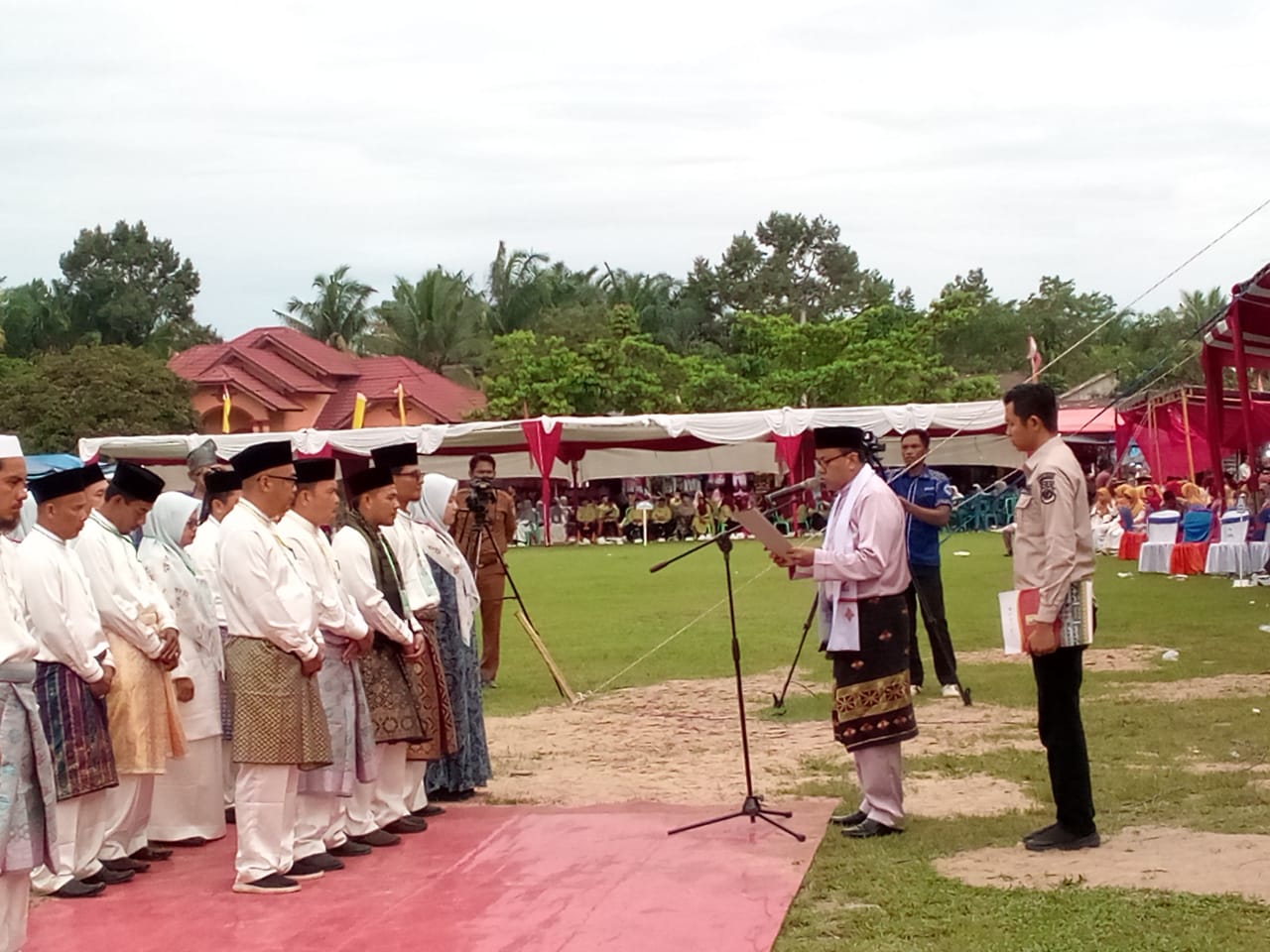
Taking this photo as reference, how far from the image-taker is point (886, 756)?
6.17m

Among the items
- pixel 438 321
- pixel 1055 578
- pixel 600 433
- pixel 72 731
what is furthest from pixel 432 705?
pixel 438 321

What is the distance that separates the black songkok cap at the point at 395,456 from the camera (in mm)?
6816

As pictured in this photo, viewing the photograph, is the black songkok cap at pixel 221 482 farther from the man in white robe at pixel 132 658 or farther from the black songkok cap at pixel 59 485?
the black songkok cap at pixel 59 485

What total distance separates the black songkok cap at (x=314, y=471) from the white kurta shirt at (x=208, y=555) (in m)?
0.92

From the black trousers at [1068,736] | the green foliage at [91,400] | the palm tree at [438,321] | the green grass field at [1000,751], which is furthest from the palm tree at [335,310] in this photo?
the black trousers at [1068,736]

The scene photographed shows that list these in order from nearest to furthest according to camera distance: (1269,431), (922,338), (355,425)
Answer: (1269,431), (355,425), (922,338)

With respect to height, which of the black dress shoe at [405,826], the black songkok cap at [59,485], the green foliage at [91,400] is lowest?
the black dress shoe at [405,826]

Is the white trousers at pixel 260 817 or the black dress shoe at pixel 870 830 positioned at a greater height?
the white trousers at pixel 260 817

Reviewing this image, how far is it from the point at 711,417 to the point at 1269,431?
44.0 ft

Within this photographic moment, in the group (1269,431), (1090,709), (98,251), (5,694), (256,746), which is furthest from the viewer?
(98,251)

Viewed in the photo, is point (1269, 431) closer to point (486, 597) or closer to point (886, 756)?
point (486, 597)

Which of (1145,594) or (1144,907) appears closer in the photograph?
(1144,907)

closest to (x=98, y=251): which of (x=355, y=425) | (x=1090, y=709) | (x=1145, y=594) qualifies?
(x=355, y=425)

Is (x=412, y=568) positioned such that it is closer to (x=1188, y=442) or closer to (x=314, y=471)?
(x=314, y=471)
